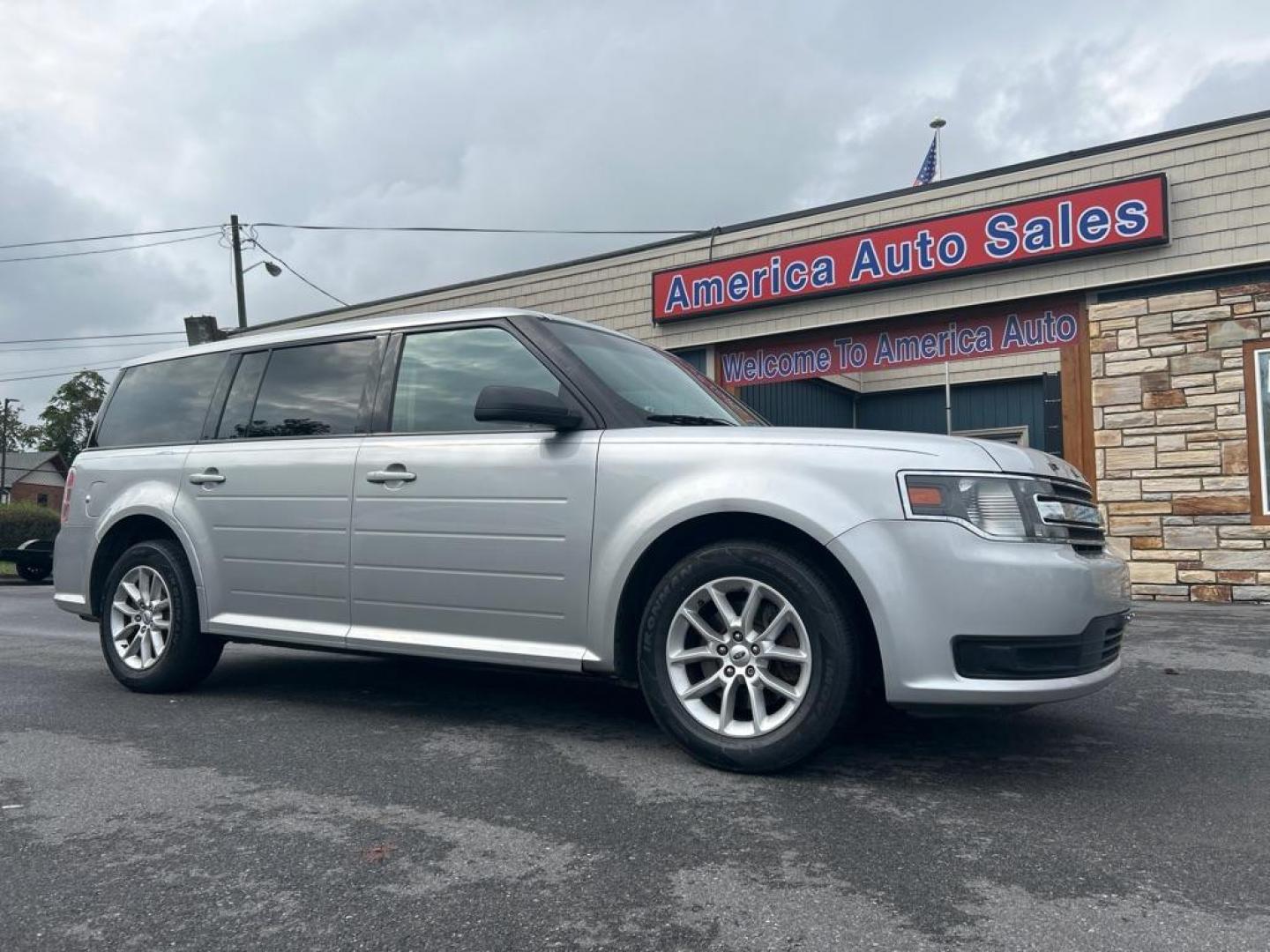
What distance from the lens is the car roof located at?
4488mm

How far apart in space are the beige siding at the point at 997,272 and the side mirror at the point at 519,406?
8465 millimetres

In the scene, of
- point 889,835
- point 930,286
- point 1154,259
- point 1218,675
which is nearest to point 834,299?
point 930,286

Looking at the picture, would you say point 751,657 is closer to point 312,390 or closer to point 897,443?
point 897,443

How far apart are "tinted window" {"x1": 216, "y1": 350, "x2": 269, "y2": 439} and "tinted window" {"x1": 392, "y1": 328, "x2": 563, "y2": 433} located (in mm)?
997

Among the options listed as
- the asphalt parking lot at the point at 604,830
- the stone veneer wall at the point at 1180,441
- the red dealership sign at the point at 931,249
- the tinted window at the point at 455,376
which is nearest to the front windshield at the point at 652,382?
the tinted window at the point at 455,376

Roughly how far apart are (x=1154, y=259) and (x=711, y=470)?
8.39 meters

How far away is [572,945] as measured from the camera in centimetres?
221

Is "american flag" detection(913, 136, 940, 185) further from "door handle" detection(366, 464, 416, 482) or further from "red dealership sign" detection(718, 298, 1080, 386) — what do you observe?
"door handle" detection(366, 464, 416, 482)

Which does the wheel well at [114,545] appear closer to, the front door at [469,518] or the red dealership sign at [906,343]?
the front door at [469,518]

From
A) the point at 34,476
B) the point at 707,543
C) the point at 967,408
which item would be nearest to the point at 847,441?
the point at 707,543

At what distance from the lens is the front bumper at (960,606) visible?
320 cm

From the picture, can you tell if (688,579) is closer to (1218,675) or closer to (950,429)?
(1218,675)

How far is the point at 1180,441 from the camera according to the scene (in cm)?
997

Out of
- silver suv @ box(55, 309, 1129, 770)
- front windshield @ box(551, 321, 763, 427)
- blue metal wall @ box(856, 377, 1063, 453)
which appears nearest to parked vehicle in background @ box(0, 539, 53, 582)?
silver suv @ box(55, 309, 1129, 770)
